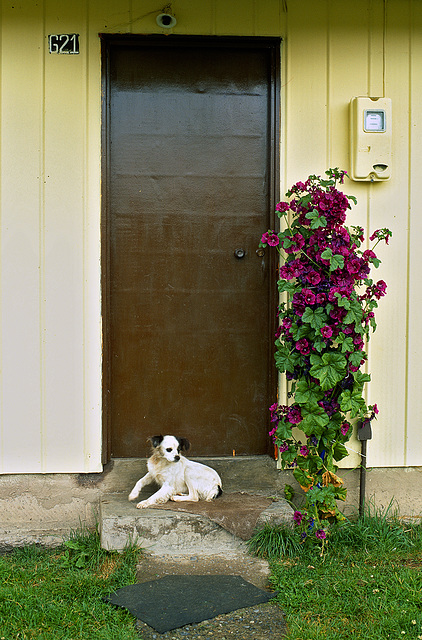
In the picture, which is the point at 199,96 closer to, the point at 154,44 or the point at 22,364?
the point at 154,44

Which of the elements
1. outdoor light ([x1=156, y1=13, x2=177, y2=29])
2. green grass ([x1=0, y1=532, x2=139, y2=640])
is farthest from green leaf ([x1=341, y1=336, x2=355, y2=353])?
outdoor light ([x1=156, y1=13, x2=177, y2=29])

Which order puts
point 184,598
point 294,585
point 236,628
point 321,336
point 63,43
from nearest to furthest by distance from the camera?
point 236,628, point 184,598, point 294,585, point 321,336, point 63,43

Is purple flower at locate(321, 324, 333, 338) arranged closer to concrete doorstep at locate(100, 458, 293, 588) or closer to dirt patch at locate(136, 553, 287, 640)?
concrete doorstep at locate(100, 458, 293, 588)

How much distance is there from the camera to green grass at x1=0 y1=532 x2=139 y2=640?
2.64 m

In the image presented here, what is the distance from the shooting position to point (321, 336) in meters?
3.37

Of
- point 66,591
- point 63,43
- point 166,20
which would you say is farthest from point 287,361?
point 63,43

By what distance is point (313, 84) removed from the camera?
12.1 ft

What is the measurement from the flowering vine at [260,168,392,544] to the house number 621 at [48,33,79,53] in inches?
57.8

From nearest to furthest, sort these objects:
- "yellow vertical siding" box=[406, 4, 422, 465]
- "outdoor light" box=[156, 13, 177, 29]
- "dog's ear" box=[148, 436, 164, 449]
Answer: "dog's ear" box=[148, 436, 164, 449] → "outdoor light" box=[156, 13, 177, 29] → "yellow vertical siding" box=[406, 4, 422, 465]

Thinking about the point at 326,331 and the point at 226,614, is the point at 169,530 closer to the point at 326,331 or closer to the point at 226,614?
the point at 226,614

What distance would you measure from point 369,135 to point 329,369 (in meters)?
1.38

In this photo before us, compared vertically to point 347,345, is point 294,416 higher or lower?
lower

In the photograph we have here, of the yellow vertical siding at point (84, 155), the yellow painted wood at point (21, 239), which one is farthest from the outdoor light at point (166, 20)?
the yellow painted wood at point (21, 239)

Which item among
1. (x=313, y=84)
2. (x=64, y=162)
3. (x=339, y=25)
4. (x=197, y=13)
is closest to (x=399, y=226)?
(x=313, y=84)
